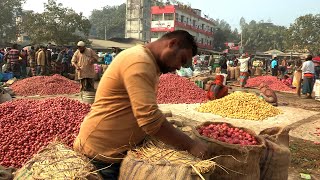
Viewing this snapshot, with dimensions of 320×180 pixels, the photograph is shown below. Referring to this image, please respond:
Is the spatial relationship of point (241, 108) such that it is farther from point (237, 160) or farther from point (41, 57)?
point (41, 57)

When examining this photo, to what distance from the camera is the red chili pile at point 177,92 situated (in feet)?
38.2

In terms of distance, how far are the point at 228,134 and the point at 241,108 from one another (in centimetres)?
615

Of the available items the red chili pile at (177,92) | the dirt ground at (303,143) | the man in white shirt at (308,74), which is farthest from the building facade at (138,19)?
the dirt ground at (303,143)

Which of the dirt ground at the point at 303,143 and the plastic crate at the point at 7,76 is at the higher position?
the plastic crate at the point at 7,76

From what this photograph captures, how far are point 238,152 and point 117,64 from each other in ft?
4.27

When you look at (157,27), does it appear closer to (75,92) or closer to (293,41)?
(293,41)

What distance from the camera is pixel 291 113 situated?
33.6ft

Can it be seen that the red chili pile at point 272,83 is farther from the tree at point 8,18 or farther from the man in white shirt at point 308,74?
the tree at point 8,18

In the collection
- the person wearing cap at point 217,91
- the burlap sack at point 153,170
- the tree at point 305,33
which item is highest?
the tree at point 305,33

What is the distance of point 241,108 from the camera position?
924 centimetres

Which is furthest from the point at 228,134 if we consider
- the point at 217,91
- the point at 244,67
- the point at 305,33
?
the point at 305,33

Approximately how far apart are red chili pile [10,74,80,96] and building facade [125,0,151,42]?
5468 centimetres

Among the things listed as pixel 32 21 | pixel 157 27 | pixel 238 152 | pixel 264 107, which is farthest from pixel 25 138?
pixel 157 27

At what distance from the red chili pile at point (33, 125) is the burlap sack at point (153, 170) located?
7.38 ft
